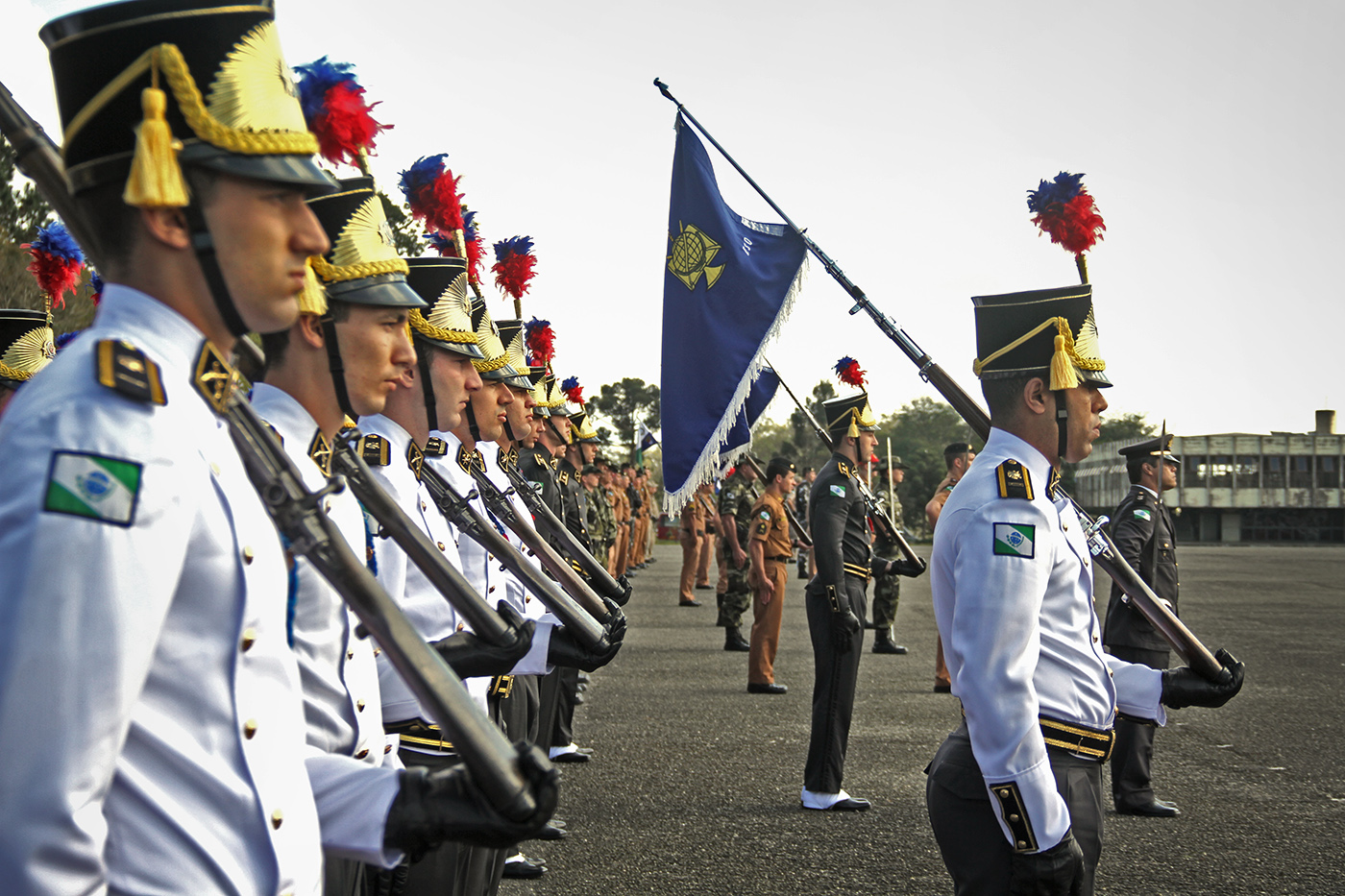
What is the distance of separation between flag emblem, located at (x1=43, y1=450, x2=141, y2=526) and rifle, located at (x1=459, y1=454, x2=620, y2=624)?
10.9 feet

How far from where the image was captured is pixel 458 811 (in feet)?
5.94

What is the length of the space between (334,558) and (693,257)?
18.4 ft

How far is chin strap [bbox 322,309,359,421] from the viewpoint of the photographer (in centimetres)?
279

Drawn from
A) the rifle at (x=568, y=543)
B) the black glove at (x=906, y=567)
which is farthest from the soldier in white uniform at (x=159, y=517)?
the black glove at (x=906, y=567)

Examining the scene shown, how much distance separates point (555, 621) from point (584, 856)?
2.48 meters

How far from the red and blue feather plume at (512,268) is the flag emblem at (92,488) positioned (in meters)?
5.76

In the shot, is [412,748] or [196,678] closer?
[196,678]

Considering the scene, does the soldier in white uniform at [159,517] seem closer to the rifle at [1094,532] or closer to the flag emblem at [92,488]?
the flag emblem at [92,488]

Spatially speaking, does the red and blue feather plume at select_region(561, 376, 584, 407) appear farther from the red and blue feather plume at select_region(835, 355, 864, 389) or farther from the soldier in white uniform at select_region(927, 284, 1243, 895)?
the soldier in white uniform at select_region(927, 284, 1243, 895)

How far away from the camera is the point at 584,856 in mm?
6242

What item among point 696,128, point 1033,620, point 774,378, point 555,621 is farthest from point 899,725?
point 1033,620

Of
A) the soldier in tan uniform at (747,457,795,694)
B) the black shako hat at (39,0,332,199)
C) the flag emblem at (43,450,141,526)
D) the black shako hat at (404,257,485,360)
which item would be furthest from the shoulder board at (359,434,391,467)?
the soldier in tan uniform at (747,457,795,694)

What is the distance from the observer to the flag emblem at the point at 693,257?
715 cm

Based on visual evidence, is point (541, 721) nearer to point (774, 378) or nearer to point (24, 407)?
point (774, 378)
